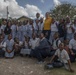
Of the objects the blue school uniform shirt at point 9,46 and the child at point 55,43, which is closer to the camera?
the child at point 55,43

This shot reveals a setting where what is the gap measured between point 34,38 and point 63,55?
259cm

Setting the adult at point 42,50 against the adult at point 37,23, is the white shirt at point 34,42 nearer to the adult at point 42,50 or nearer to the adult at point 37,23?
the adult at point 42,50

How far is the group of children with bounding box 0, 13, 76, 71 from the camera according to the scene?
13.5 m

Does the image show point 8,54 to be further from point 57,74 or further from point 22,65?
point 57,74

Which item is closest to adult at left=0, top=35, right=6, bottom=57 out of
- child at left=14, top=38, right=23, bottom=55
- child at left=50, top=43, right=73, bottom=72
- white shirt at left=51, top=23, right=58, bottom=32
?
child at left=14, top=38, right=23, bottom=55

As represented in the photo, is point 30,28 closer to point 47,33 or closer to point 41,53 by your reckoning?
point 47,33

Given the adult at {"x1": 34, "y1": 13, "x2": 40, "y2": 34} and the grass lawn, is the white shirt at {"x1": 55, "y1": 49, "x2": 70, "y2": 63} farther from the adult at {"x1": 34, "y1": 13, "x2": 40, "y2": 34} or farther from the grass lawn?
the adult at {"x1": 34, "y1": 13, "x2": 40, "y2": 34}

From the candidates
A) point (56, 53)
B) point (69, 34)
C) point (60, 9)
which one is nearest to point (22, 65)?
point (56, 53)

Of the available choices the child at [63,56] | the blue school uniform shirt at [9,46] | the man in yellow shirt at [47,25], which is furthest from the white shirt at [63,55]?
the blue school uniform shirt at [9,46]

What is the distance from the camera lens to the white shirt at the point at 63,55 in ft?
41.8

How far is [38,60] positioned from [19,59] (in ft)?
4.27

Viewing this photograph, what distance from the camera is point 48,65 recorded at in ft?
42.4

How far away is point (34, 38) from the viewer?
14.9 meters

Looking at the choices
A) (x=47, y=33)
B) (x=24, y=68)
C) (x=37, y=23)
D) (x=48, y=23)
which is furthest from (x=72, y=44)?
(x=37, y=23)
